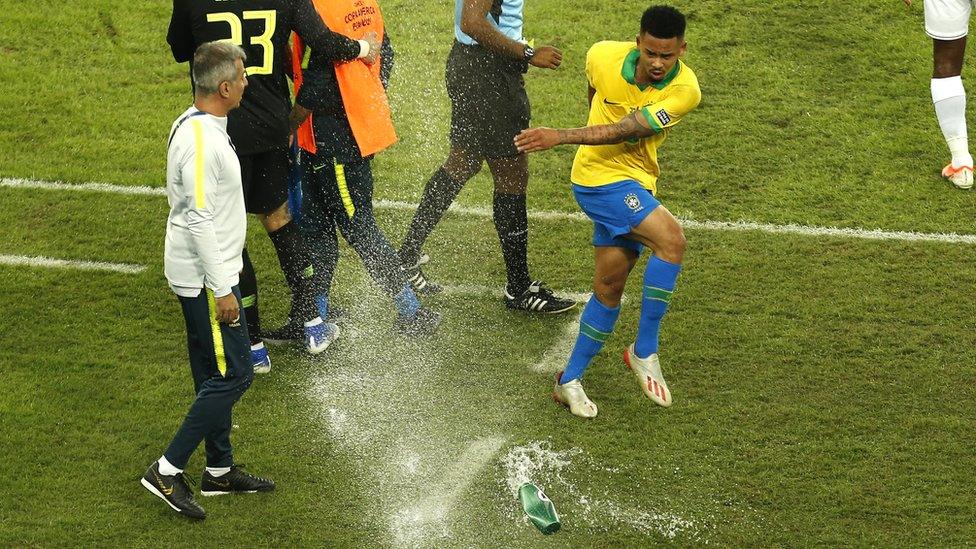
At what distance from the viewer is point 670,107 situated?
643 centimetres

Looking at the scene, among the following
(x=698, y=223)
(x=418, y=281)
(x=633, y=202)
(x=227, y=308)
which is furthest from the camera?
(x=698, y=223)

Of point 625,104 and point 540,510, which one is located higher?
point 625,104

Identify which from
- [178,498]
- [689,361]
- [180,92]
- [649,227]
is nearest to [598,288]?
[649,227]

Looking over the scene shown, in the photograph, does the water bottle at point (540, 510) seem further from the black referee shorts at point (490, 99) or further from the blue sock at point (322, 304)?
the black referee shorts at point (490, 99)

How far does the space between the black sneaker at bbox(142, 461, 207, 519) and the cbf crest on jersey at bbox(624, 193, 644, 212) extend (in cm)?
247

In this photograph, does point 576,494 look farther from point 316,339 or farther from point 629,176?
point 316,339

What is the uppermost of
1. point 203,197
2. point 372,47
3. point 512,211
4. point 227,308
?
point 203,197

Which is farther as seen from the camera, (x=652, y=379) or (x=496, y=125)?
(x=496, y=125)

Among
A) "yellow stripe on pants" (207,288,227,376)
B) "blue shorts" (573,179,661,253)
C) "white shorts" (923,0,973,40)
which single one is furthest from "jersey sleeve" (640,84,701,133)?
"white shorts" (923,0,973,40)

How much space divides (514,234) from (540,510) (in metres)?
2.28

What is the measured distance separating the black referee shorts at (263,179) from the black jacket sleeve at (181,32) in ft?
2.02

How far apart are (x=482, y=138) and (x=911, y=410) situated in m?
2.76

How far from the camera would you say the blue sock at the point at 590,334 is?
6703 mm

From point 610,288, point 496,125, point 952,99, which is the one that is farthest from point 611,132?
point 952,99
